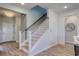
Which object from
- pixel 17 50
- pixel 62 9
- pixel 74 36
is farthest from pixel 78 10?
pixel 17 50

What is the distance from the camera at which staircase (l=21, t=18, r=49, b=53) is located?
202 cm

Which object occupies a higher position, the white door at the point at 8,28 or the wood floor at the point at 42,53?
the white door at the point at 8,28

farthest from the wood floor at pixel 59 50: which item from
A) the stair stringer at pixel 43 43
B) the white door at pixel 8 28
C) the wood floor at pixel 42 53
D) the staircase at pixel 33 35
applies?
the white door at pixel 8 28

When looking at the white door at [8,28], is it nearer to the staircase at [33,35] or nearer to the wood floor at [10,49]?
the wood floor at [10,49]

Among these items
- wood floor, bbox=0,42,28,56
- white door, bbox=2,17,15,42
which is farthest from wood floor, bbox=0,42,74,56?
white door, bbox=2,17,15,42

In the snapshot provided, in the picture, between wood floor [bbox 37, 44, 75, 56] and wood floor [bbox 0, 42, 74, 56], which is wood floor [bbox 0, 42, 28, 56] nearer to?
wood floor [bbox 0, 42, 74, 56]

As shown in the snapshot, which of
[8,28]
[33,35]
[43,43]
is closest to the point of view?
[8,28]

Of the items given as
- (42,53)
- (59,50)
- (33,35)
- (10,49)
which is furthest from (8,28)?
(59,50)

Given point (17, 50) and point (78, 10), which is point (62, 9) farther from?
point (17, 50)

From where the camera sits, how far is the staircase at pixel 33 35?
79.5 inches

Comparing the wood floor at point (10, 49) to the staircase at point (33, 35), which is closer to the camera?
the wood floor at point (10, 49)

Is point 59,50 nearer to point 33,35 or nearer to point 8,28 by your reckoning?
point 33,35

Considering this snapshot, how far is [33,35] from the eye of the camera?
2.13 meters

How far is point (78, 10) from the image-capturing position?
1.76 m
